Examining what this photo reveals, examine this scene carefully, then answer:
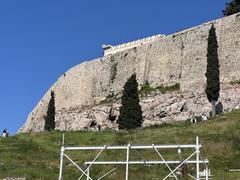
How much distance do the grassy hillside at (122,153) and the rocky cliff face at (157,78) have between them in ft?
45.5

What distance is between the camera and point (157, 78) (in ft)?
225

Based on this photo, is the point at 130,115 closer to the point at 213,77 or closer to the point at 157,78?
the point at 213,77

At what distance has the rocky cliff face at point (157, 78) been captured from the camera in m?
59.3

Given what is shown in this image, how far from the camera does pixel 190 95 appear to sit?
2359 inches

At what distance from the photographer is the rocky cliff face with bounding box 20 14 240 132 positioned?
194ft

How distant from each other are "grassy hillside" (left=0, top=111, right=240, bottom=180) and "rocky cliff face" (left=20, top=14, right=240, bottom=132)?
1386cm

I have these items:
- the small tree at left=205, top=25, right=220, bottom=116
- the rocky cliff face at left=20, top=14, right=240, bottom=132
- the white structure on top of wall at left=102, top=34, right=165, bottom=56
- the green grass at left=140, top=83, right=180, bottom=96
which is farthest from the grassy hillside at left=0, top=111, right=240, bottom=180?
the white structure on top of wall at left=102, top=34, right=165, bottom=56

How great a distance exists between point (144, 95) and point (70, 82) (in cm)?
2104

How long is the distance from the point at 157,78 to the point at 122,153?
106 feet

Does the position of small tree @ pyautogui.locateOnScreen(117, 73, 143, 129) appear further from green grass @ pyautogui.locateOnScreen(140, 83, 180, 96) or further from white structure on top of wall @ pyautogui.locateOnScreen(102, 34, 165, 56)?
white structure on top of wall @ pyautogui.locateOnScreen(102, 34, 165, 56)

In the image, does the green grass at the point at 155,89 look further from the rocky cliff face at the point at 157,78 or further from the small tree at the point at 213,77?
the small tree at the point at 213,77

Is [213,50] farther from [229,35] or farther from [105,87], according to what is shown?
[105,87]

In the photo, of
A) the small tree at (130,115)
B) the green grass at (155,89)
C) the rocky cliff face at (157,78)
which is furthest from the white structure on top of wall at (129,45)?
the small tree at (130,115)

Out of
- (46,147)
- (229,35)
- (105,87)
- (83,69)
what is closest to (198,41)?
(229,35)
